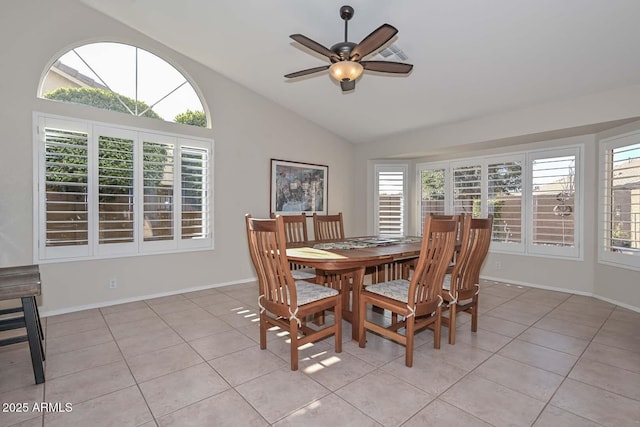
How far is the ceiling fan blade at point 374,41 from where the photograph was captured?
6.82 feet

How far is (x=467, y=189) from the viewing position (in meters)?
5.29

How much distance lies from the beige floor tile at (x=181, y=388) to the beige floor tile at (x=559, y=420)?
188 cm

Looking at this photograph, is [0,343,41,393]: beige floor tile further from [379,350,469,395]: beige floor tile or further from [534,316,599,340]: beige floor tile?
[534,316,599,340]: beige floor tile

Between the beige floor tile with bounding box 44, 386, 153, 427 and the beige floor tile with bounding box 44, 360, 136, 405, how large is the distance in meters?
0.09

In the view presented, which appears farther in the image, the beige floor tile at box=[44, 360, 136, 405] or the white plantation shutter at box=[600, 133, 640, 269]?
the white plantation shutter at box=[600, 133, 640, 269]

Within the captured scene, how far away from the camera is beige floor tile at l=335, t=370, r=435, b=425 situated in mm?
1770

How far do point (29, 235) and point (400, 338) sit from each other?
381 centimetres

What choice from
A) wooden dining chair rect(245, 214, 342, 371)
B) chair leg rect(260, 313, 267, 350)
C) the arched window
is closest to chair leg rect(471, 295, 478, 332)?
wooden dining chair rect(245, 214, 342, 371)

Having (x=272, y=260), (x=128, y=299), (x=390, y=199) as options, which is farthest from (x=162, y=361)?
(x=390, y=199)

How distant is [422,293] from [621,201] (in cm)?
320

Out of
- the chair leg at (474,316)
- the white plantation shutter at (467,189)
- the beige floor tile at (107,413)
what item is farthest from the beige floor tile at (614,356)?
the beige floor tile at (107,413)

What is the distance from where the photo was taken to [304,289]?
102 inches

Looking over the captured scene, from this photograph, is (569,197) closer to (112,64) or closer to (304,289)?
(304,289)

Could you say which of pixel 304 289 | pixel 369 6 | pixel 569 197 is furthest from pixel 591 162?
pixel 304 289
